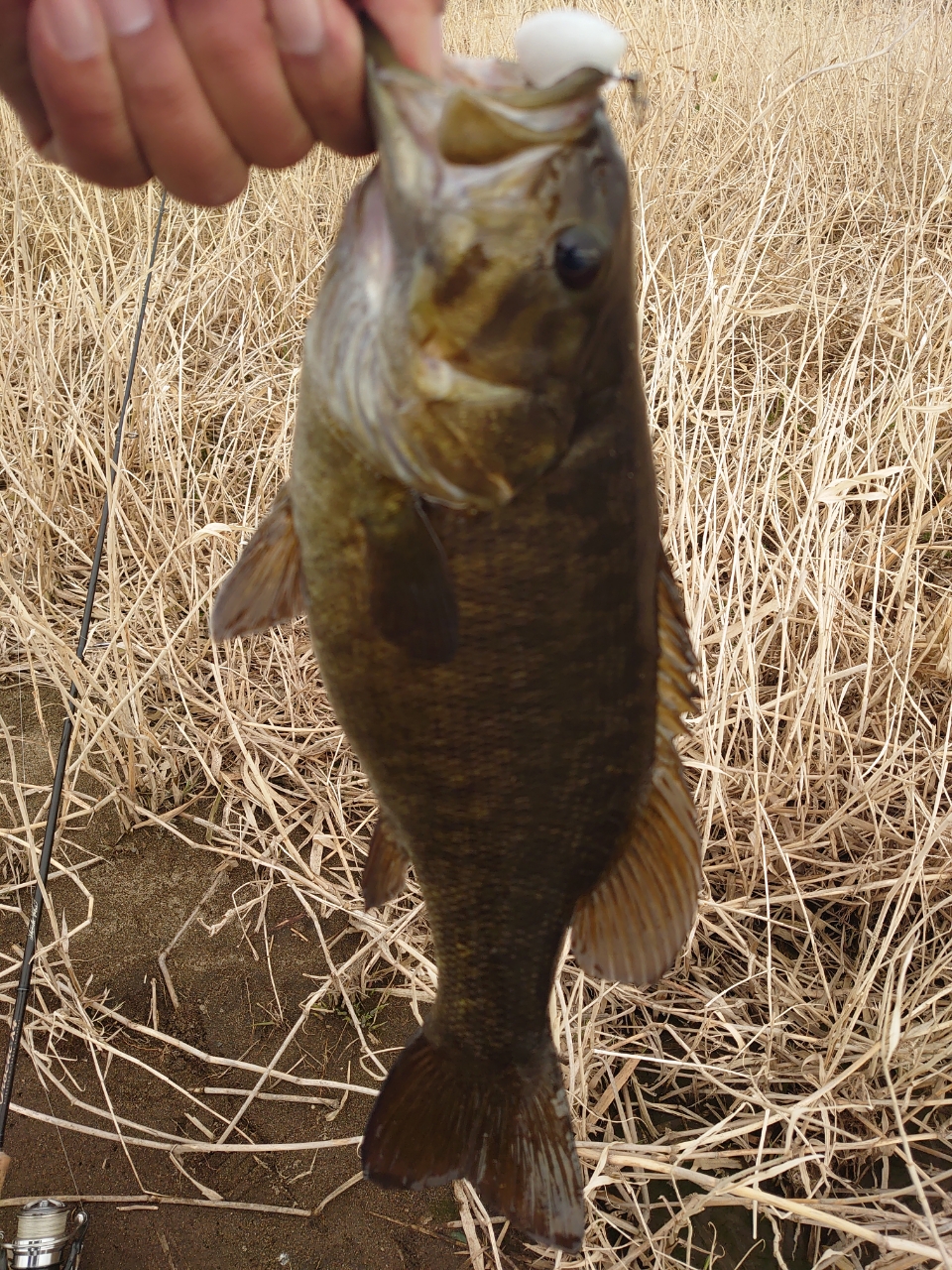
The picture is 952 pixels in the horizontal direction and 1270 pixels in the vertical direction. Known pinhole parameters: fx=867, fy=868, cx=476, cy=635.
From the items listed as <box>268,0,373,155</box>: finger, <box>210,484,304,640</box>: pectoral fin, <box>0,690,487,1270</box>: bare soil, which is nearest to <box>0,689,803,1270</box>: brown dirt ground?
<box>0,690,487,1270</box>: bare soil

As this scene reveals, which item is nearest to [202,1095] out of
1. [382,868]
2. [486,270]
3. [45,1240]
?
[45,1240]

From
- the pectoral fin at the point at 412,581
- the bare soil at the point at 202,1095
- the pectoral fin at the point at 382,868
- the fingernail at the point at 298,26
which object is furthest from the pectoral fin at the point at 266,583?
the bare soil at the point at 202,1095

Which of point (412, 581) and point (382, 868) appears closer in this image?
point (412, 581)

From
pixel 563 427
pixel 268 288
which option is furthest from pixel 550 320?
pixel 268 288

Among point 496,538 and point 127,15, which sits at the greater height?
point 127,15

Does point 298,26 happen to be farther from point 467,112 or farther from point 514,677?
point 514,677

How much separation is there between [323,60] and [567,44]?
0.25m

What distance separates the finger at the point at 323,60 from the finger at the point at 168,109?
0.10m

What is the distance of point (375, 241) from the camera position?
96cm

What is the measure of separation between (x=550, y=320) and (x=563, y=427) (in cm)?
A: 12

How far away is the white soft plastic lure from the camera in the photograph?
34.9 inches

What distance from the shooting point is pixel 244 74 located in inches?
35.1

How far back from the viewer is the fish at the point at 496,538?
3.00ft

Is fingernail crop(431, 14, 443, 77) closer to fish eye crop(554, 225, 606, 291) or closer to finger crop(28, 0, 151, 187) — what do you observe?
fish eye crop(554, 225, 606, 291)
